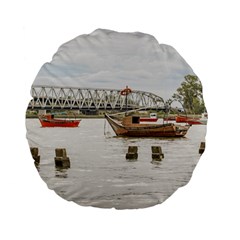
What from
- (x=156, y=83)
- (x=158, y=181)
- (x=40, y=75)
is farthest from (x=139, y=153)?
(x=40, y=75)

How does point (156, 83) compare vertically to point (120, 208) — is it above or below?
above

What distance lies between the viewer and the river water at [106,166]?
13.1 feet

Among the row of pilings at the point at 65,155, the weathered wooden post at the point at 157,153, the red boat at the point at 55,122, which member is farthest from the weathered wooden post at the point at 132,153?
the red boat at the point at 55,122

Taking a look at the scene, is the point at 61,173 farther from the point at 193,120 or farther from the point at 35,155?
the point at 193,120

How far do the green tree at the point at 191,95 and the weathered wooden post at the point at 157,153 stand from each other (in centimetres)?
33

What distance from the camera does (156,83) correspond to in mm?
4047

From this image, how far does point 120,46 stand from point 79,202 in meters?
1.04

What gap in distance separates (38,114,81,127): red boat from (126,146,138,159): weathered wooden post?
0.38 meters

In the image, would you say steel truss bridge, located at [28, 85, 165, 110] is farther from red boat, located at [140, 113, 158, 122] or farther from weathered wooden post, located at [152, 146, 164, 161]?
weathered wooden post, located at [152, 146, 164, 161]

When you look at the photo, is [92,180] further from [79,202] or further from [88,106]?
[88,106]

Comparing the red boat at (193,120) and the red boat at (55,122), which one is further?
the red boat at (193,120)

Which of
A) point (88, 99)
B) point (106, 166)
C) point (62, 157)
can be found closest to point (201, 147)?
point (106, 166)

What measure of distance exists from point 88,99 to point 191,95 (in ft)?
2.23

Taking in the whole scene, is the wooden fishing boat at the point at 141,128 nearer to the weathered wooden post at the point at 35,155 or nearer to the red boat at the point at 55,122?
the red boat at the point at 55,122
